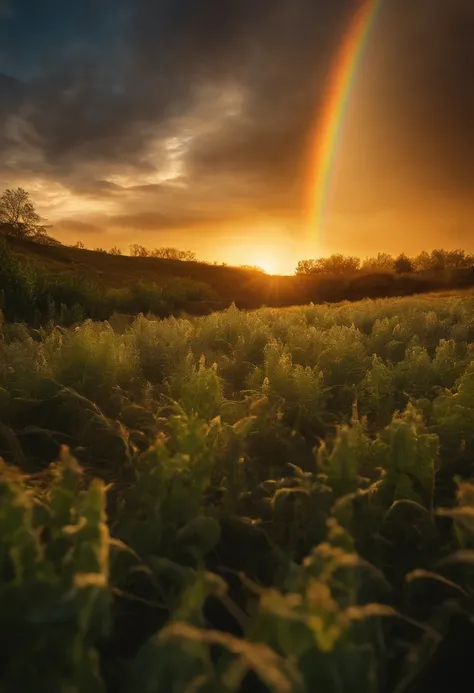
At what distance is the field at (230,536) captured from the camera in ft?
3.76

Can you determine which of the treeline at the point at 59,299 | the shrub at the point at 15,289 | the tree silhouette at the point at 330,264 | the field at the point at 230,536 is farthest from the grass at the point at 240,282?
the tree silhouette at the point at 330,264

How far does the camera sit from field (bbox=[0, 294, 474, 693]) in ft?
3.76

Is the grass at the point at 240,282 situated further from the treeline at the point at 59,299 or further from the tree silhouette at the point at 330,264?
the tree silhouette at the point at 330,264

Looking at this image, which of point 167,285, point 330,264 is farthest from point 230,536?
point 330,264

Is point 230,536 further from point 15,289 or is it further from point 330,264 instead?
point 330,264

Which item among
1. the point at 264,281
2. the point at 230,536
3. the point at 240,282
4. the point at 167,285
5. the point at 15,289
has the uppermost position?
the point at 264,281

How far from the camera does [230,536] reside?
1853 millimetres

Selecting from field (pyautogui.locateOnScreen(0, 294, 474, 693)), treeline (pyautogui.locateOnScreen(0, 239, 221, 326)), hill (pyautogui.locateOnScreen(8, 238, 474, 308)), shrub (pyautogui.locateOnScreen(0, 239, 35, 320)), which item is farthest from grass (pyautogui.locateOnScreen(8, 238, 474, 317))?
field (pyautogui.locateOnScreen(0, 294, 474, 693))

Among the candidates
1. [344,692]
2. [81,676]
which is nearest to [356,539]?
[344,692]

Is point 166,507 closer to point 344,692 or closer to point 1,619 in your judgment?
point 1,619

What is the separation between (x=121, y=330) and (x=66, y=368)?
2.63 metres

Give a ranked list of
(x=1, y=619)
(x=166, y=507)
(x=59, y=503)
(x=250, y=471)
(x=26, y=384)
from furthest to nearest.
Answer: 1. (x=26, y=384)
2. (x=250, y=471)
3. (x=166, y=507)
4. (x=59, y=503)
5. (x=1, y=619)

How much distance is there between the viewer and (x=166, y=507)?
5.73 ft

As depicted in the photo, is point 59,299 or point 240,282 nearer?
point 59,299
